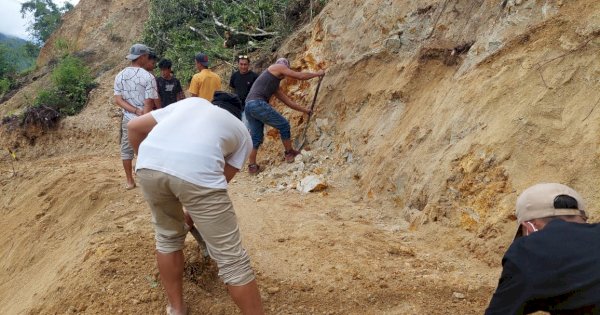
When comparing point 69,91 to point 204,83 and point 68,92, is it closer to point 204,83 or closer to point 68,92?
point 68,92

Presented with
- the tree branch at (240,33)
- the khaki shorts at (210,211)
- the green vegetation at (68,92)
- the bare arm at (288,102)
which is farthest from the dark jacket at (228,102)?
the green vegetation at (68,92)

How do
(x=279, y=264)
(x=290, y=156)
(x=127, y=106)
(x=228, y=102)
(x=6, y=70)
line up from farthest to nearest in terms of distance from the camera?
(x=6, y=70), (x=290, y=156), (x=127, y=106), (x=279, y=264), (x=228, y=102)

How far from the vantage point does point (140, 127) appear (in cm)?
277

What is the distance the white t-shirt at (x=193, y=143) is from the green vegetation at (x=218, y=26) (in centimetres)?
643

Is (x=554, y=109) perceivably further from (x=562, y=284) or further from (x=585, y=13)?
(x=562, y=284)

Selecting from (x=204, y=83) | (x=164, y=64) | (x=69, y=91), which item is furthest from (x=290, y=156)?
(x=69, y=91)

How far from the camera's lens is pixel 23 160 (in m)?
9.81

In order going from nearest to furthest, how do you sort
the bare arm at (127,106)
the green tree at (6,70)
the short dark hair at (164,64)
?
the bare arm at (127,106), the short dark hair at (164,64), the green tree at (6,70)

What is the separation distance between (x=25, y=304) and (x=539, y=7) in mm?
4868

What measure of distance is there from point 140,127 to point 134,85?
2.68 m

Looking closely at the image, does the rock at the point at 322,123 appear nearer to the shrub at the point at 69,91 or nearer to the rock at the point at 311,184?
the rock at the point at 311,184

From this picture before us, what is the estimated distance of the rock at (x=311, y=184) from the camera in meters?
5.55

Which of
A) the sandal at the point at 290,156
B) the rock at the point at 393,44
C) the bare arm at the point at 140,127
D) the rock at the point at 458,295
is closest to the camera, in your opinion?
the bare arm at the point at 140,127

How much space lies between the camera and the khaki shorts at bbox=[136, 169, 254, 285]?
2463 millimetres
